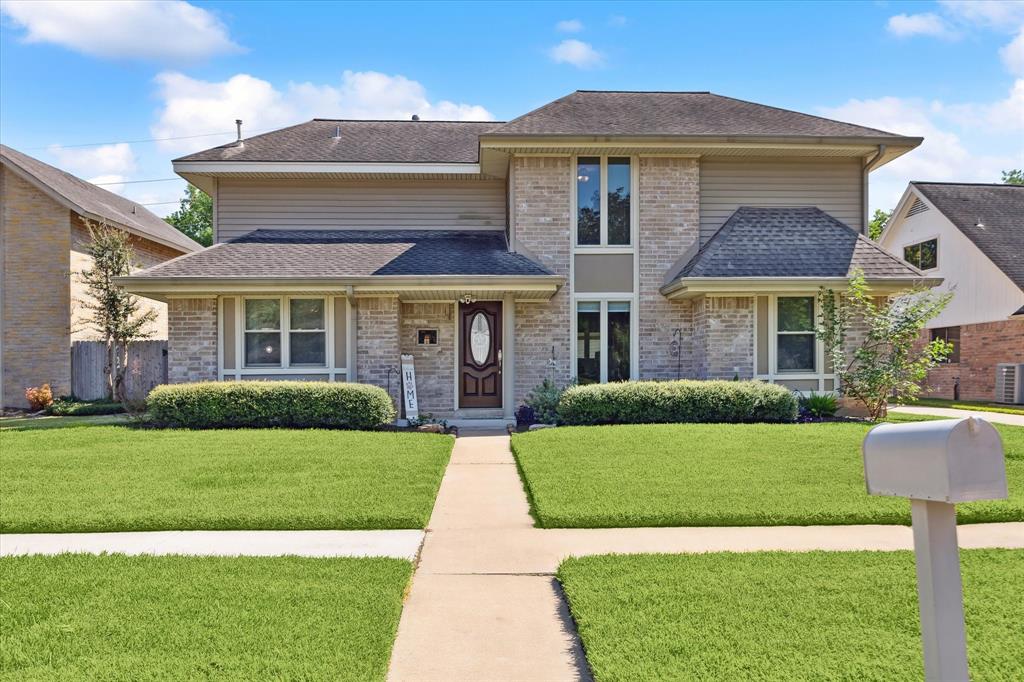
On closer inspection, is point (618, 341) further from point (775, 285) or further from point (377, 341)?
point (377, 341)

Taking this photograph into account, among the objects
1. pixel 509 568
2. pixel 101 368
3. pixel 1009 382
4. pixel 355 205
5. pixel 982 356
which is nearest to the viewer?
pixel 509 568

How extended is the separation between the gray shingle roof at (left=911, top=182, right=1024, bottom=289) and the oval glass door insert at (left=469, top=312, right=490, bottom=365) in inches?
631

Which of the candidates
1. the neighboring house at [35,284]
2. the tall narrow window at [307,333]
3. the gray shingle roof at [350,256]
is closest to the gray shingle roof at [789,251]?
the gray shingle roof at [350,256]

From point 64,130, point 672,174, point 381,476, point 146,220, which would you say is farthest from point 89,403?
point 672,174

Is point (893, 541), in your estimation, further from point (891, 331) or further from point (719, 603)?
point (891, 331)

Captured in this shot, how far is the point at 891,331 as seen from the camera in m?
13.7

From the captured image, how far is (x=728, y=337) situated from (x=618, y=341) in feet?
7.37

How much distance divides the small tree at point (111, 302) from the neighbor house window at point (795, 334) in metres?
16.3

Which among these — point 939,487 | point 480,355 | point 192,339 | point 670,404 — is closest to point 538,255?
point 480,355

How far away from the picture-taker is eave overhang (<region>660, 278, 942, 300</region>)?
13.6m

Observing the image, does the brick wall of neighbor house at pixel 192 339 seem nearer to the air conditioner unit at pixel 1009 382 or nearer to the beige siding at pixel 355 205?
the beige siding at pixel 355 205

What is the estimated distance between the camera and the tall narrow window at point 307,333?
1461 cm

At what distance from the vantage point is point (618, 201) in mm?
15281

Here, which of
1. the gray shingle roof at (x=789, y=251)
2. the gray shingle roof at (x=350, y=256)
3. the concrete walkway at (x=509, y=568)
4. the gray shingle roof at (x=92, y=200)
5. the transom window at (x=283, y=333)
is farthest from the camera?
the gray shingle roof at (x=92, y=200)
